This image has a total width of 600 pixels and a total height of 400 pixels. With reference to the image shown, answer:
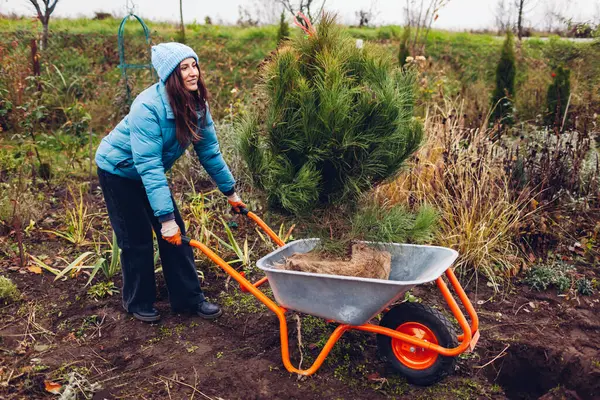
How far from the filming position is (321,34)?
2498 millimetres

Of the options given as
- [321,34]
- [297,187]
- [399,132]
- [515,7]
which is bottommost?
[297,187]

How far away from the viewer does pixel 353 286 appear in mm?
2352

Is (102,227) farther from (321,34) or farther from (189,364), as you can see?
(321,34)

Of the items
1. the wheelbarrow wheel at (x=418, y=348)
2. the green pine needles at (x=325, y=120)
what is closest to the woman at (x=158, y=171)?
the green pine needles at (x=325, y=120)

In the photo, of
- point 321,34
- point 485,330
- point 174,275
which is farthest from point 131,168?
point 485,330

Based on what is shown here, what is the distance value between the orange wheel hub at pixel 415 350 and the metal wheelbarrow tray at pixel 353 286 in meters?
0.22

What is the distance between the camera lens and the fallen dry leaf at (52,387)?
8.56 ft

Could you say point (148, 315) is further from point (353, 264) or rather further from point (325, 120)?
point (325, 120)

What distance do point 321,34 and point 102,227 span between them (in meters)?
3.13

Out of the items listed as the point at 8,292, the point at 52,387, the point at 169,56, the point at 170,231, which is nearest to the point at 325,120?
the point at 169,56

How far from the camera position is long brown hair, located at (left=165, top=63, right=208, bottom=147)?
2.73 metres

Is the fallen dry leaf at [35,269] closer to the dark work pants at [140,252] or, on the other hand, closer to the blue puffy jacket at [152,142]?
the dark work pants at [140,252]

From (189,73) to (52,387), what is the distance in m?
1.76

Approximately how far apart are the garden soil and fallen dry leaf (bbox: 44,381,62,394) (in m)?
1.28
